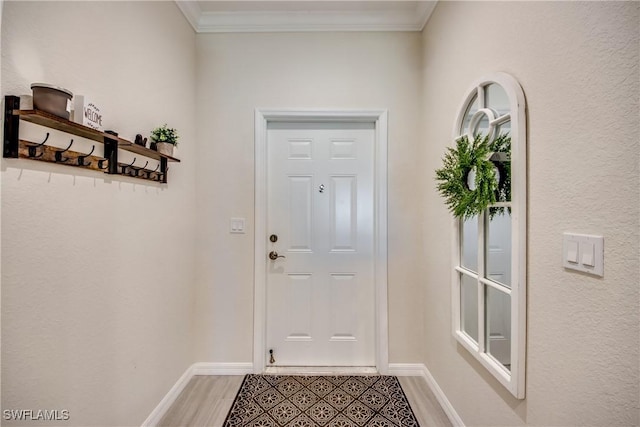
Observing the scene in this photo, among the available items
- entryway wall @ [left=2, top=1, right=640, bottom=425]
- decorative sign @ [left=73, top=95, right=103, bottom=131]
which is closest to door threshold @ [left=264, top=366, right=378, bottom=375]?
entryway wall @ [left=2, top=1, right=640, bottom=425]

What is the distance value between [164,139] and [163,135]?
0.08ft

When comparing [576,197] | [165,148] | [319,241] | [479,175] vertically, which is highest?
[165,148]

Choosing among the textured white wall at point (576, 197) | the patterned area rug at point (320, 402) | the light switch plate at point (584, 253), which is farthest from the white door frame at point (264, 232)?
the light switch plate at point (584, 253)

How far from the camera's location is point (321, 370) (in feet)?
7.18

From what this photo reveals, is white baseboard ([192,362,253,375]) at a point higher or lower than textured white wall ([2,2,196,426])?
lower

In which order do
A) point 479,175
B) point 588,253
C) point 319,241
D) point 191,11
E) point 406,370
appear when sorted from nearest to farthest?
point 588,253 → point 479,175 → point 191,11 → point 406,370 → point 319,241

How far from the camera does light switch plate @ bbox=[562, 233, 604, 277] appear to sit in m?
0.78

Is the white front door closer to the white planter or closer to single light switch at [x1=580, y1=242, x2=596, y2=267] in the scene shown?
the white planter

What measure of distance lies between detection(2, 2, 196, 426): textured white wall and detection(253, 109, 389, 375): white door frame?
0.53 m

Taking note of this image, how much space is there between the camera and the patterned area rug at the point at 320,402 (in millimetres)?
1676

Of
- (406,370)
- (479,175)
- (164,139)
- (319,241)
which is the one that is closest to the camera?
(479,175)

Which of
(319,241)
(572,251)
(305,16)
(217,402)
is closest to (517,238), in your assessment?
(572,251)

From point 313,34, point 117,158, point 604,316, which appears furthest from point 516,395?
point 313,34

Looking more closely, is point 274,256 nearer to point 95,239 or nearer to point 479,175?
point 95,239
